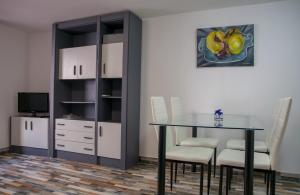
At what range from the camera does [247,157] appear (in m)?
1.92

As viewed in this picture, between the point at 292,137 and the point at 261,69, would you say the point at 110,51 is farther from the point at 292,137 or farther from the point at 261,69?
the point at 292,137

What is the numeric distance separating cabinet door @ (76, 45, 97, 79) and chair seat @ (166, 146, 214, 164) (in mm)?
1998

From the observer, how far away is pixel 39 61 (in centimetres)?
460

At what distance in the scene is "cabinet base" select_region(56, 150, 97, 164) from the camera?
351cm

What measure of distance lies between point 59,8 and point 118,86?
153 cm

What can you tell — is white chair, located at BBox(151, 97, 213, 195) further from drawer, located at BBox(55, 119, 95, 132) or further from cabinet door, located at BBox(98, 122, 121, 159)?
drawer, located at BBox(55, 119, 95, 132)

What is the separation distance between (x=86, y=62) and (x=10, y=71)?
1828 mm

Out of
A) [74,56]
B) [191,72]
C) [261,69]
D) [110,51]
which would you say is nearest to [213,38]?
[191,72]

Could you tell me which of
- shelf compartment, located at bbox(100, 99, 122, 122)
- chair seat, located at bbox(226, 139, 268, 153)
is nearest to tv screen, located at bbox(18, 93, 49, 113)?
shelf compartment, located at bbox(100, 99, 122, 122)

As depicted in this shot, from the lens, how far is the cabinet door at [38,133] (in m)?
3.90

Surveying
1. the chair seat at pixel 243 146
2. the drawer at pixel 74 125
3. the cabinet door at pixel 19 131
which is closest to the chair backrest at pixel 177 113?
the chair seat at pixel 243 146

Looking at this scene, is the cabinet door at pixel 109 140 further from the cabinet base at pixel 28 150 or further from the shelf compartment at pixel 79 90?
the cabinet base at pixel 28 150

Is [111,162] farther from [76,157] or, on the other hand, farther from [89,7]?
[89,7]

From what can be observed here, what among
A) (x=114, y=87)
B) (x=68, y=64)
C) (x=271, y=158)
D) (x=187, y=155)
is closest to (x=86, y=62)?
(x=68, y=64)
